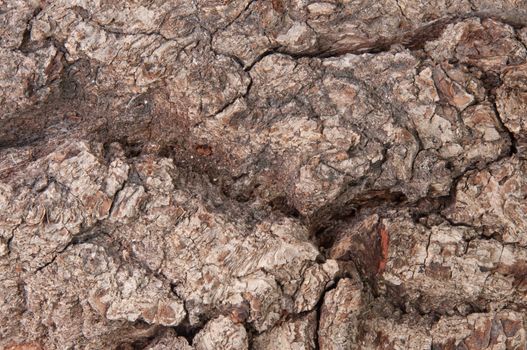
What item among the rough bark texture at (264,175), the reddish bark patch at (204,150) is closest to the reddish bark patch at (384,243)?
the rough bark texture at (264,175)

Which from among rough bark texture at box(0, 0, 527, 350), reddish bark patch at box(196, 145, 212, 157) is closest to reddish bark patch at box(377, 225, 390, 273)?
rough bark texture at box(0, 0, 527, 350)

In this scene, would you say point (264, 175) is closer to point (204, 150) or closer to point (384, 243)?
point (204, 150)

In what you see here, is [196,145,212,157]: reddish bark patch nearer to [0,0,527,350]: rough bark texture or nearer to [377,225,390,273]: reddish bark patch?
[0,0,527,350]: rough bark texture

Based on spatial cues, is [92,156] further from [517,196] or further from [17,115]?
[517,196]

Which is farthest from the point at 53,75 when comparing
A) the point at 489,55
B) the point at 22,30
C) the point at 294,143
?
the point at 489,55

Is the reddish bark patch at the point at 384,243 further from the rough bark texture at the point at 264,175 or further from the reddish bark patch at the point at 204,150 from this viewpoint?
the reddish bark patch at the point at 204,150

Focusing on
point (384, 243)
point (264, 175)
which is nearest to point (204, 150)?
point (264, 175)

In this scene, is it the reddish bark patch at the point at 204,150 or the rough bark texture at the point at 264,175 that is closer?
the rough bark texture at the point at 264,175

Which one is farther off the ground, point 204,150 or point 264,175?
point 204,150
